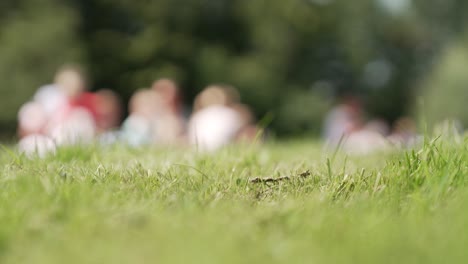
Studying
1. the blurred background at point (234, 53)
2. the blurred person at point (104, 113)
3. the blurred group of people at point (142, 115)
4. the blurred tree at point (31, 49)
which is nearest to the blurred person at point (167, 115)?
the blurred group of people at point (142, 115)

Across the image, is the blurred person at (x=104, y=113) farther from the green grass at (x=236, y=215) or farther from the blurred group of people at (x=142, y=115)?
the green grass at (x=236, y=215)

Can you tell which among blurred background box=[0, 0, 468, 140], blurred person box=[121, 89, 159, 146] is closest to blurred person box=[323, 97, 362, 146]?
blurred person box=[121, 89, 159, 146]

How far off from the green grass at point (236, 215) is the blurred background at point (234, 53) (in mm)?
26917

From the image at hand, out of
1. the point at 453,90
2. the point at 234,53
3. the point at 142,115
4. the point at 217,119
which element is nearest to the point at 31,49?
the point at 234,53

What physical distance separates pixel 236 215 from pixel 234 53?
42.3 m

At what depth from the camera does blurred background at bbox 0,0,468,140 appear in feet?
108

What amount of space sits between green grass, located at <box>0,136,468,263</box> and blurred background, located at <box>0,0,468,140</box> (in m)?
26.9

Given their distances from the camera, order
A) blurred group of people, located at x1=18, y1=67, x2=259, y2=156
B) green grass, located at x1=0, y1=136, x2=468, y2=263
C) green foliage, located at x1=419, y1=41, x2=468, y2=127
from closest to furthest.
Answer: green grass, located at x1=0, y1=136, x2=468, y2=263, blurred group of people, located at x1=18, y1=67, x2=259, y2=156, green foliage, located at x1=419, y1=41, x2=468, y2=127

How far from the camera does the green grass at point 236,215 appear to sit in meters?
1.97

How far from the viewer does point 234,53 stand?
44344 millimetres

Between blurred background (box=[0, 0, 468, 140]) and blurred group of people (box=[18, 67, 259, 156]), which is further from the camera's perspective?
blurred background (box=[0, 0, 468, 140])

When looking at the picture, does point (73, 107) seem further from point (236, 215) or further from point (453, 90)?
point (453, 90)

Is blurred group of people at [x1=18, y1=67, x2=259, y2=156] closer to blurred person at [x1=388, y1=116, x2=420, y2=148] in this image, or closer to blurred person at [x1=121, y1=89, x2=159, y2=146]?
blurred person at [x1=121, y1=89, x2=159, y2=146]

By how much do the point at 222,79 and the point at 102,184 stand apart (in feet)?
127
